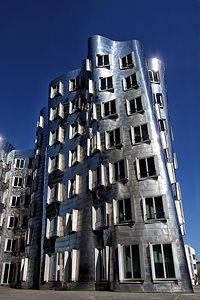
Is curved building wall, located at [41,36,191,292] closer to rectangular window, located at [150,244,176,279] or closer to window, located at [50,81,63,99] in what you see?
rectangular window, located at [150,244,176,279]

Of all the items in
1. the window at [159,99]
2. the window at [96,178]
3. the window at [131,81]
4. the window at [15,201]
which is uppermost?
the window at [159,99]

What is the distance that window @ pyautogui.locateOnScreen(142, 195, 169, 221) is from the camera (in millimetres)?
21484

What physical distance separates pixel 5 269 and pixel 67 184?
77.7 ft

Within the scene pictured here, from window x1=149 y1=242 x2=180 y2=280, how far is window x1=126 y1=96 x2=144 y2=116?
45.6 feet

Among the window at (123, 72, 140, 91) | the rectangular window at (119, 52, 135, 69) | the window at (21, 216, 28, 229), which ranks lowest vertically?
the window at (21, 216, 28, 229)

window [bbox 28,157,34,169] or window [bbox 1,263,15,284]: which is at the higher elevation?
window [bbox 28,157,34,169]

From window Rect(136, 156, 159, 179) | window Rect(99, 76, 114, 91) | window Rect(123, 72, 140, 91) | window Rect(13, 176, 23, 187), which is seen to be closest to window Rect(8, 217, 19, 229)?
window Rect(13, 176, 23, 187)

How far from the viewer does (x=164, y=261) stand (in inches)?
769

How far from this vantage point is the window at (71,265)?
2417 cm

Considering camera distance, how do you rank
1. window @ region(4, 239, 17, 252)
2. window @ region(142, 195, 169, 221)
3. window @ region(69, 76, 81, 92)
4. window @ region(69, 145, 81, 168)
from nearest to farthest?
window @ region(142, 195, 169, 221)
window @ region(69, 145, 81, 168)
window @ region(69, 76, 81, 92)
window @ region(4, 239, 17, 252)

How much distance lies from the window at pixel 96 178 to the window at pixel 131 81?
10.2m

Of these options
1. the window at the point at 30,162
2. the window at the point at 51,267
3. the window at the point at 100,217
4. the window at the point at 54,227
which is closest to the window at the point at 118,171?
the window at the point at 100,217

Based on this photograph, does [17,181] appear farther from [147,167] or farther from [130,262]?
[130,262]

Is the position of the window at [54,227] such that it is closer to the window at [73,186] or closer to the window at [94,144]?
the window at [73,186]
